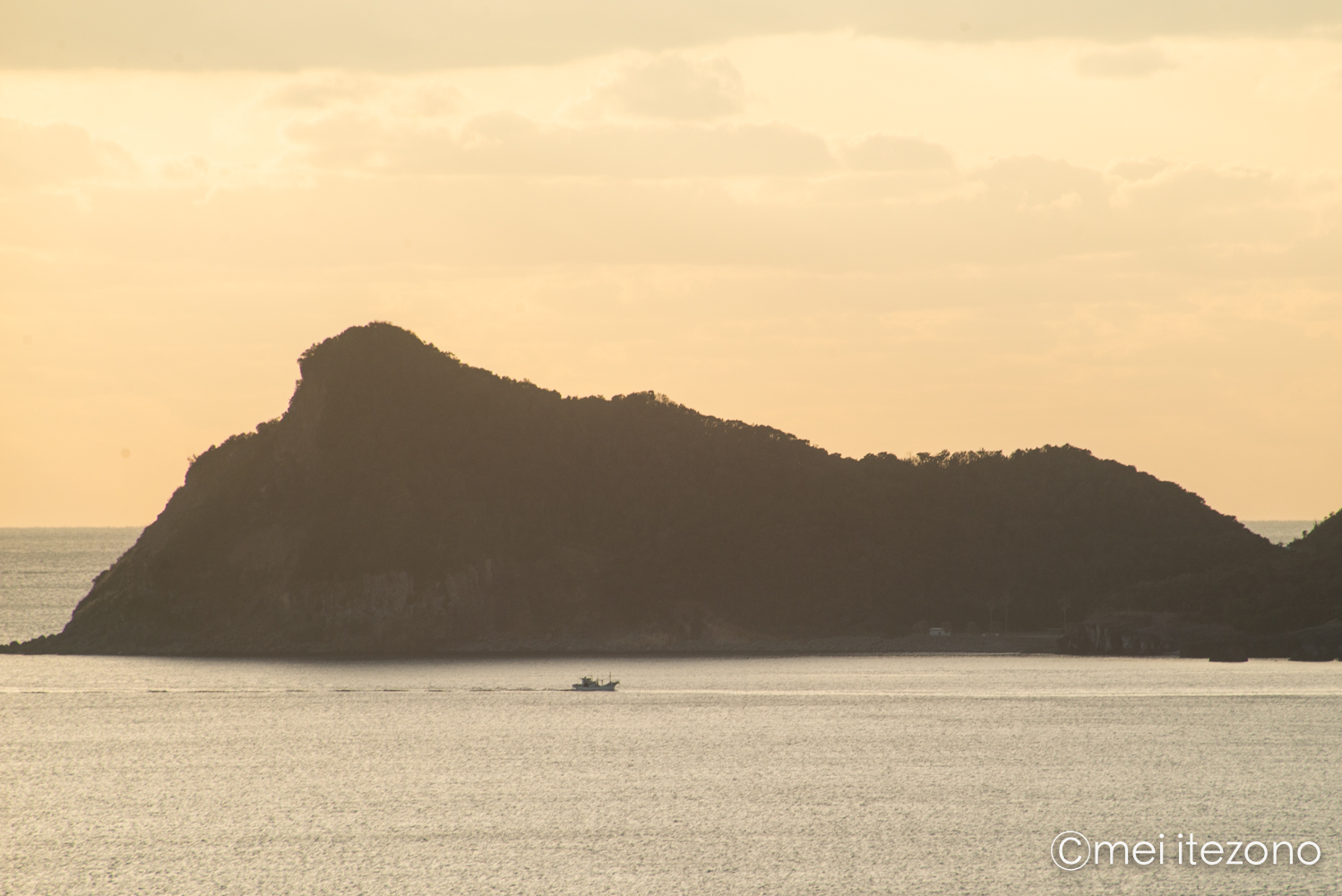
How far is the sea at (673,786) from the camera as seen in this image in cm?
5406

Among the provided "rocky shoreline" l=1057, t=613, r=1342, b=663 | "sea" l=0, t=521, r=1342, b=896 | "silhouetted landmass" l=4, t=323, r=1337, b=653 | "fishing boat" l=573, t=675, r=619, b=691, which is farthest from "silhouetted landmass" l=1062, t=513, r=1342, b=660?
"fishing boat" l=573, t=675, r=619, b=691

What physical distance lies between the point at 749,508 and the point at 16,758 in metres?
112

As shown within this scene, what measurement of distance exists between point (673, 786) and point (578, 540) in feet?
348

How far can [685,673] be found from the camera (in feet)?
454

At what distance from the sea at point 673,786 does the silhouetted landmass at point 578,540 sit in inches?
1401

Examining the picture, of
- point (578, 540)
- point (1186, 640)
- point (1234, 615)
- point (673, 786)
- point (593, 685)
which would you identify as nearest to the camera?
point (673, 786)

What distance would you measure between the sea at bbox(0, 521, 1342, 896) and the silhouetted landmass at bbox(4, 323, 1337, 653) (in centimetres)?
3559

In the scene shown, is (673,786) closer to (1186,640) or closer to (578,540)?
(1186,640)

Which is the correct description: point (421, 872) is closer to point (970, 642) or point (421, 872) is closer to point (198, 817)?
point (198, 817)

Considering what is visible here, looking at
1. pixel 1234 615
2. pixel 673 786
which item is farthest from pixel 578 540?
pixel 673 786

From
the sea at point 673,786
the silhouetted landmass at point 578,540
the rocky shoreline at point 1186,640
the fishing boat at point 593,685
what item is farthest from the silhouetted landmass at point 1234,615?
the fishing boat at point 593,685

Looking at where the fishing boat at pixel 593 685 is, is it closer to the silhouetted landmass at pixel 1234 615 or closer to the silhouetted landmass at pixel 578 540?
the silhouetted landmass at pixel 578 540

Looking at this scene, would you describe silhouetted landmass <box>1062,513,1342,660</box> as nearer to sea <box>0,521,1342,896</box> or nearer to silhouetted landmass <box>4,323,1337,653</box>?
silhouetted landmass <box>4,323,1337,653</box>

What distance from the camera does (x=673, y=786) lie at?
7231 cm
